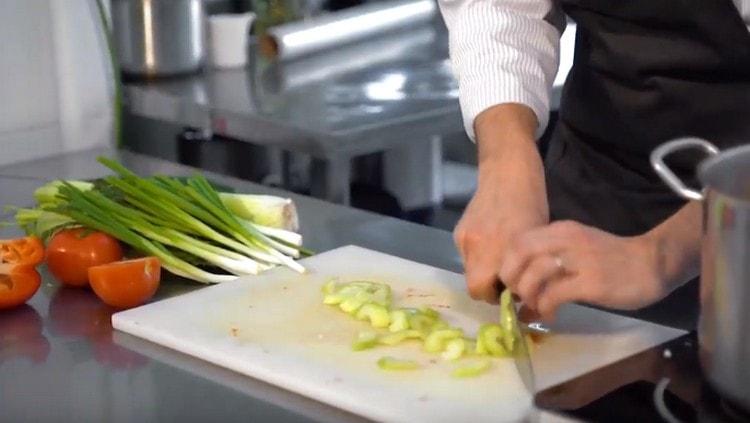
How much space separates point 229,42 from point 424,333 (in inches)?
54.0

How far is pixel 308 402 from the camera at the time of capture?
42.7 inches

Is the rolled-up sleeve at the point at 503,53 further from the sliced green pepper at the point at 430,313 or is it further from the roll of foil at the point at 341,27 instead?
the roll of foil at the point at 341,27

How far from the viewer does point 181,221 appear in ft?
4.64

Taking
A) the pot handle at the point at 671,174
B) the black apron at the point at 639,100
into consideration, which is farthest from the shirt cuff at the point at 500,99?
the pot handle at the point at 671,174

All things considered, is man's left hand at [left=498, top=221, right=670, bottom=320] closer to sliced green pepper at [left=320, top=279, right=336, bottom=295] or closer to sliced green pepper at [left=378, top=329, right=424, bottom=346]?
sliced green pepper at [left=378, top=329, right=424, bottom=346]

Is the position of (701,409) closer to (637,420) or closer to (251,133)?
(637,420)

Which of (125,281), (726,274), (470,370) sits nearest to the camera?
(726,274)

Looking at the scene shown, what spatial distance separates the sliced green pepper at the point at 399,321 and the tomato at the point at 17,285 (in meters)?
0.37

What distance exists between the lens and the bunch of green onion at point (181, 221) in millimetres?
1390

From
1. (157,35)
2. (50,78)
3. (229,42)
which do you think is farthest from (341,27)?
(50,78)

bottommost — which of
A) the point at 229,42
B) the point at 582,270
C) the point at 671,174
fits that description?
the point at 229,42

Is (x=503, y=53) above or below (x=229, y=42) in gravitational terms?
above

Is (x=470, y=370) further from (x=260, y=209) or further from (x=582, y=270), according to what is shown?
(x=260, y=209)

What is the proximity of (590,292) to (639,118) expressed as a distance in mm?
404
